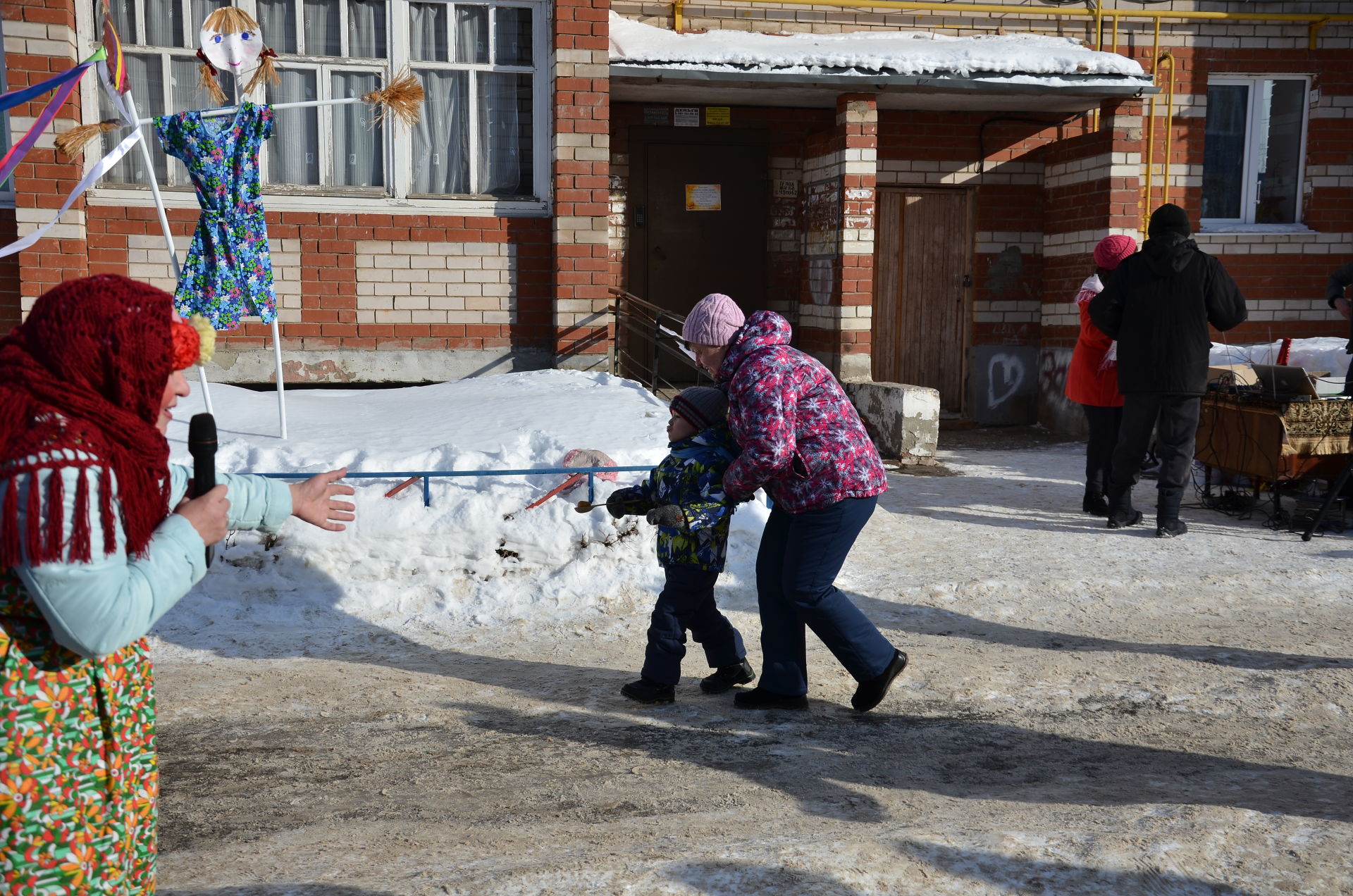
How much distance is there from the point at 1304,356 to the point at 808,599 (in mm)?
7756

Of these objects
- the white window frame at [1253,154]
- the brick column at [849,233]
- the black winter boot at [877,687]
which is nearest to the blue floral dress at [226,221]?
the black winter boot at [877,687]

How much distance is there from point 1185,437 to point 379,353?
6.11 m

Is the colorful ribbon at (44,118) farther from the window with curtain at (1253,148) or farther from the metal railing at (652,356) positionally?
the window with curtain at (1253,148)

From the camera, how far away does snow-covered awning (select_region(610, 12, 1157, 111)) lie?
9.70 metres

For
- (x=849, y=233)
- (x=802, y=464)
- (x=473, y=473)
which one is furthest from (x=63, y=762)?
(x=849, y=233)

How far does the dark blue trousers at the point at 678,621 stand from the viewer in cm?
419

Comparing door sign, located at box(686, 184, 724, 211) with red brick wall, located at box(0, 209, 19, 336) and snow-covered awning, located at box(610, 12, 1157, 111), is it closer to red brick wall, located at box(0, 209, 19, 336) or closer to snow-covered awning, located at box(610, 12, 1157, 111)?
snow-covered awning, located at box(610, 12, 1157, 111)

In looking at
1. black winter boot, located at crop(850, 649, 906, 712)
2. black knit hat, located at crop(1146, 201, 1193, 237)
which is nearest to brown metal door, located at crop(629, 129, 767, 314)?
black knit hat, located at crop(1146, 201, 1193, 237)

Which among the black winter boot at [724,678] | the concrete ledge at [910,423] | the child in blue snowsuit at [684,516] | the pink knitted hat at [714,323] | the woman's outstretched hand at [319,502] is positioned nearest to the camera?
the woman's outstretched hand at [319,502]

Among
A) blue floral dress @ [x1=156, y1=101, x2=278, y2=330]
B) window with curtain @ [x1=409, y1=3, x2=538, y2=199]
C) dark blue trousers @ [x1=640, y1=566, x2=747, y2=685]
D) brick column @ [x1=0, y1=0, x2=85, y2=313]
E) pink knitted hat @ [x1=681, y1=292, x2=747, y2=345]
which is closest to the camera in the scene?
pink knitted hat @ [x1=681, y1=292, x2=747, y2=345]

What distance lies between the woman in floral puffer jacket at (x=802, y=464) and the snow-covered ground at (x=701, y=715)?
343 mm

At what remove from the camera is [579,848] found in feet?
10.0

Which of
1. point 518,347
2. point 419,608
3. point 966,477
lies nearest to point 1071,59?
point 966,477

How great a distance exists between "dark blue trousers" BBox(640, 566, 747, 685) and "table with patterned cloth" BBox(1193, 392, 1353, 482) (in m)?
4.49
